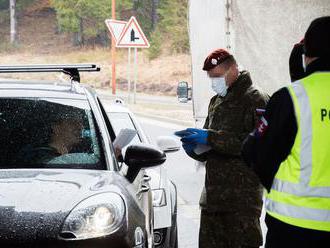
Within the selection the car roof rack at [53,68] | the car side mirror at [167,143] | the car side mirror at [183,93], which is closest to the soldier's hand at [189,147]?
the car roof rack at [53,68]

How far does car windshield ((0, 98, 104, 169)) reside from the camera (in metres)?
4.72

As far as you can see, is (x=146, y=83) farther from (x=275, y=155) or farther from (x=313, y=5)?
(x=275, y=155)

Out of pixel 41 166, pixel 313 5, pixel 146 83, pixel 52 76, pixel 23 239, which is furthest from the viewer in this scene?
pixel 52 76

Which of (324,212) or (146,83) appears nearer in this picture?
(324,212)

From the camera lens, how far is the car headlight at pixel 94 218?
385 centimetres

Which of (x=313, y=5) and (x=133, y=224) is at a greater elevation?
(x=313, y=5)

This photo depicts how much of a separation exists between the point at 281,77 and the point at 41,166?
4133 millimetres

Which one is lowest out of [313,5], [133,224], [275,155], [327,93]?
[133,224]

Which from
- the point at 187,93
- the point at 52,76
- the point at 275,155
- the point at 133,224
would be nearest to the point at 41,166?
the point at 133,224

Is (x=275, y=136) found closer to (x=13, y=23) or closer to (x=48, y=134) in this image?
(x=48, y=134)

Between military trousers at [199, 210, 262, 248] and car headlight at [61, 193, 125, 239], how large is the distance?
179 centimetres

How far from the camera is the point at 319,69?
3871 millimetres

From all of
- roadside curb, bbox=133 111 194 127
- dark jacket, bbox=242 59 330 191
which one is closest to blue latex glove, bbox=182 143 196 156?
dark jacket, bbox=242 59 330 191

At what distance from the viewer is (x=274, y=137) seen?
377 cm
